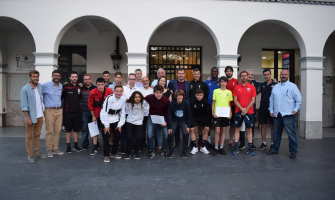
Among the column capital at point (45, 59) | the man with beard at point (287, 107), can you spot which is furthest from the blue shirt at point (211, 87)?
the column capital at point (45, 59)

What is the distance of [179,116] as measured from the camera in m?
4.93

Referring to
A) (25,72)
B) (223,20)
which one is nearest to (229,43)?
(223,20)

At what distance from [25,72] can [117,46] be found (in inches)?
144

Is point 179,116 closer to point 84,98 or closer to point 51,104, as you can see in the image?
point 84,98

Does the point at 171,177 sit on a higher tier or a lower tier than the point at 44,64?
lower

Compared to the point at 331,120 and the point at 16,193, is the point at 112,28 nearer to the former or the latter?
the point at 16,193

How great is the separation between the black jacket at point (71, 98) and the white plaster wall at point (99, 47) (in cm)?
373

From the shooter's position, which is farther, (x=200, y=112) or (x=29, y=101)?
(x=200, y=112)

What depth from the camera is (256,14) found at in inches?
262

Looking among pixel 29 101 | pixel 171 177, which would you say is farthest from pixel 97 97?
pixel 171 177

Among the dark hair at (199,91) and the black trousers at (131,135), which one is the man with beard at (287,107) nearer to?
the dark hair at (199,91)

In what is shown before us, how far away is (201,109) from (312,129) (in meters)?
4.15

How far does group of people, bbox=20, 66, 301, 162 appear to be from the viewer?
15.5 feet

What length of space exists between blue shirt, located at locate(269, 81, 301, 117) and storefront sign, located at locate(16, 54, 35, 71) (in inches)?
336
